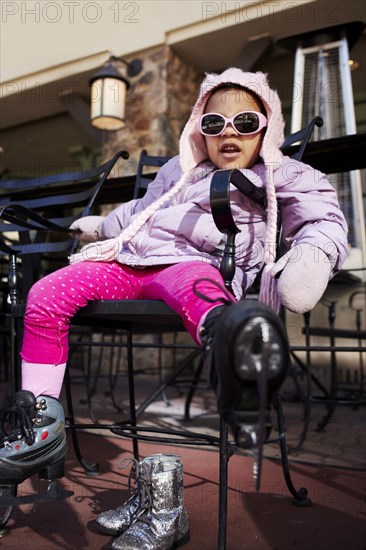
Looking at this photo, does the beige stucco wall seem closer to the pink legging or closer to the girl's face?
the girl's face

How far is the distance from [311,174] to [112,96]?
3.73 meters

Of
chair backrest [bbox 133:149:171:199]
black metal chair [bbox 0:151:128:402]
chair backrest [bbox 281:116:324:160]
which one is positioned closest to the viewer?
black metal chair [bbox 0:151:128:402]

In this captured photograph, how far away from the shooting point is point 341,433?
262 cm

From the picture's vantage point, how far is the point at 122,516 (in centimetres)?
127

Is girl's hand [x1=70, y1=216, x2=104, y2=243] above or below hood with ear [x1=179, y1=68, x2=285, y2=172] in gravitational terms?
below

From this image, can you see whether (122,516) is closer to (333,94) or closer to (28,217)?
(28,217)

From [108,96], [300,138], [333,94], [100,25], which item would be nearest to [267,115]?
[300,138]

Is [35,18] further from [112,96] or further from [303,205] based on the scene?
[303,205]

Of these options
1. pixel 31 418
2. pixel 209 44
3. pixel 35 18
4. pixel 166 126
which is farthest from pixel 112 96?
pixel 31 418

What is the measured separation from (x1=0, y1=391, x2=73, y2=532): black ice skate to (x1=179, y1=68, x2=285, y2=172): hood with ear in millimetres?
859

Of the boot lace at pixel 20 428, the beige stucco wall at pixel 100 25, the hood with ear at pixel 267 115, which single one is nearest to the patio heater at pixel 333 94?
the beige stucco wall at pixel 100 25

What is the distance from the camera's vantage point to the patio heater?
462 centimetres

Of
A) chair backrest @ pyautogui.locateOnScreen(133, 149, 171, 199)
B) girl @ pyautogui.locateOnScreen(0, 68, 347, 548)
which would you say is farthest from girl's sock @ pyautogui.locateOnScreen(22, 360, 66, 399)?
chair backrest @ pyautogui.locateOnScreen(133, 149, 171, 199)

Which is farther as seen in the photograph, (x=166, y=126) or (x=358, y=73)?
(x=358, y=73)
